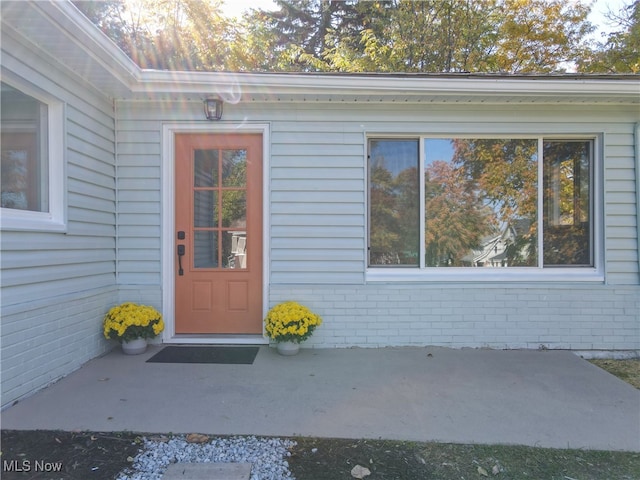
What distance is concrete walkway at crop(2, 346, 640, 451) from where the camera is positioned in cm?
243

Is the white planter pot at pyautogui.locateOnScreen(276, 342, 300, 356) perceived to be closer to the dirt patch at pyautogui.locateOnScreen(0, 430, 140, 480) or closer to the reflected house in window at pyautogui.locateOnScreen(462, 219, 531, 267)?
the dirt patch at pyautogui.locateOnScreen(0, 430, 140, 480)

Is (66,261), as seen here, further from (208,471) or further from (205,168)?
(208,471)

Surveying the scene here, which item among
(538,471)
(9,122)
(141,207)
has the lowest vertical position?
(538,471)

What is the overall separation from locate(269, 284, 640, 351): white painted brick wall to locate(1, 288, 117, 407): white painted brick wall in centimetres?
212

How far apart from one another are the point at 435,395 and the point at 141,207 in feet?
11.2

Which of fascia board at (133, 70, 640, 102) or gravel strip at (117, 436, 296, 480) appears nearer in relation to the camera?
gravel strip at (117, 436, 296, 480)

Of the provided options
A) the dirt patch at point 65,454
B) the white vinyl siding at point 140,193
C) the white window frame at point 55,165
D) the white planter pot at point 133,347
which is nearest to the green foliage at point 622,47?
the white vinyl siding at point 140,193

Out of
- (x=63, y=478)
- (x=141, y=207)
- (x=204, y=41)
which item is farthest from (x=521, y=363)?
(x=204, y=41)

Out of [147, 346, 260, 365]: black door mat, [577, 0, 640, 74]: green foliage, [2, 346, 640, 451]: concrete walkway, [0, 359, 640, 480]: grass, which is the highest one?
[577, 0, 640, 74]: green foliage

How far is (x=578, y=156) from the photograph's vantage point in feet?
14.0

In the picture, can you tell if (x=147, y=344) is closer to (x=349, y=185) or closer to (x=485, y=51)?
(x=349, y=185)

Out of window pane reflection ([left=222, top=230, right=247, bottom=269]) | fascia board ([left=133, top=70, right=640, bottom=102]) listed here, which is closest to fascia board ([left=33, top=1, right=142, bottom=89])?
fascia board ([left=133, top=70, right=640, bottom=102])

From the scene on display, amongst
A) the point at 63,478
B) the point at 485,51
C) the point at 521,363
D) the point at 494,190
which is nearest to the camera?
the point at 63,478

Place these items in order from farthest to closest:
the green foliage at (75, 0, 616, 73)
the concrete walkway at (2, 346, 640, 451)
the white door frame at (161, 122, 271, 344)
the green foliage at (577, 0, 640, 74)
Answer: the green foliage at (75, 0, 616, 73) < the green foliage at (577, 0, 640, 74) < the white door frame at (161, 122, 271, 344) < the concrete walkway at (2, 346, 640, 451)
